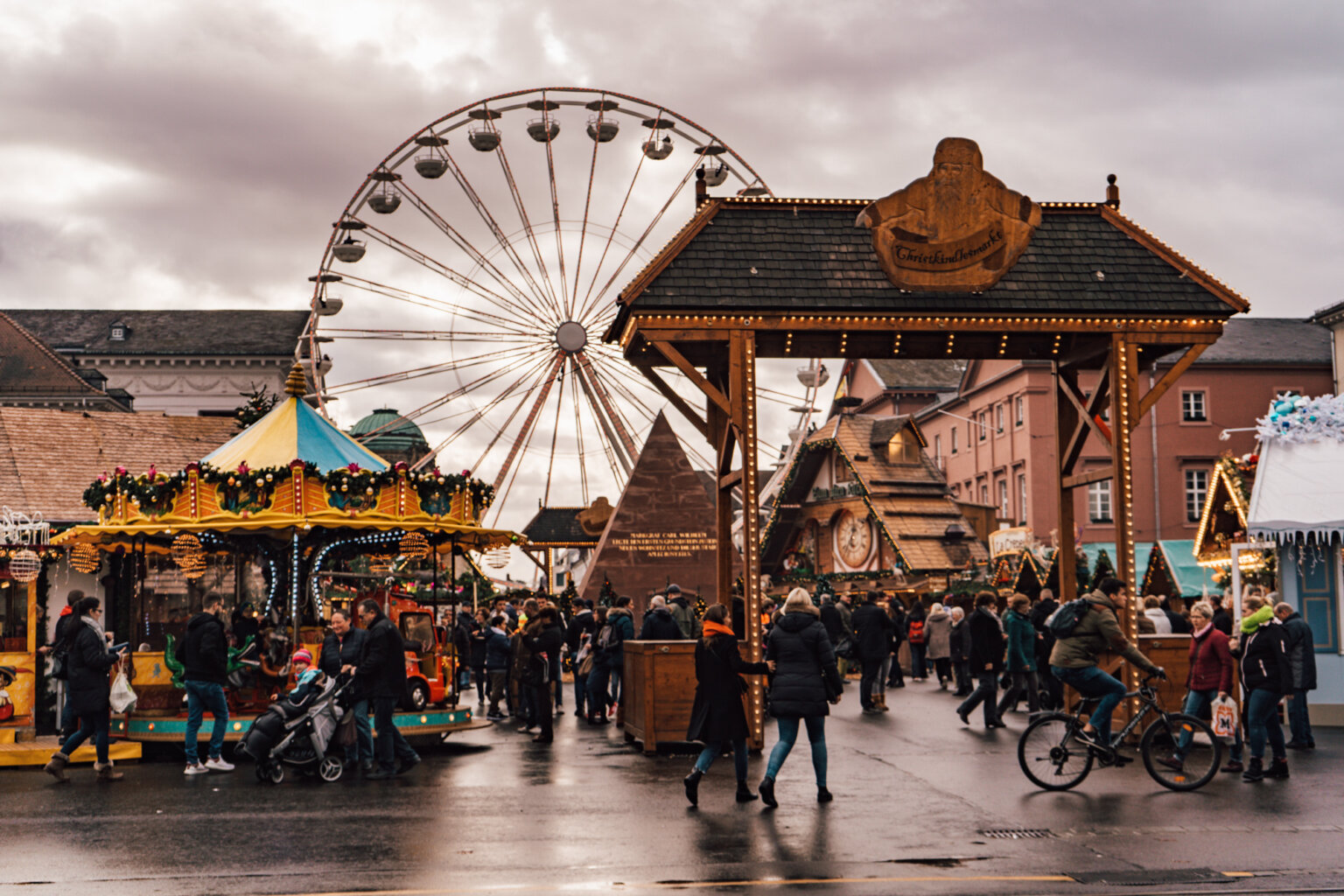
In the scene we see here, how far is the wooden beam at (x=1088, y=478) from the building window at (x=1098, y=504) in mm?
37065

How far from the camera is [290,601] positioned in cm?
1909

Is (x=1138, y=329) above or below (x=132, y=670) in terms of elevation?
above

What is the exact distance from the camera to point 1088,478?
1573 cm

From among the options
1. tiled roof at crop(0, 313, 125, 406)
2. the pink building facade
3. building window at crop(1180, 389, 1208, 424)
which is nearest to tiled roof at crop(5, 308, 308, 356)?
tiled roof at crop(0, 313, 125, 406)

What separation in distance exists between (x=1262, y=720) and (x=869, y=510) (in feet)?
94.2

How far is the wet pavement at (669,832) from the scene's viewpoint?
8.08 metres

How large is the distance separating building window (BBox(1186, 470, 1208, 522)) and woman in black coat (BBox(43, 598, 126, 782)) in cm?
4371

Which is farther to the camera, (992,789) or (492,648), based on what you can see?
(492,648)

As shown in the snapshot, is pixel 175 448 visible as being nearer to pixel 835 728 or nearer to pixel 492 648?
pixel 492 648

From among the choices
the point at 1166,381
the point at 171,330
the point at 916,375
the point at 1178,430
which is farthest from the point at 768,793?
the point at 171,330

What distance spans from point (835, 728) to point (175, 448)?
17.1 m

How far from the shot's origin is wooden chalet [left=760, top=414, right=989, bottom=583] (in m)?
40.3

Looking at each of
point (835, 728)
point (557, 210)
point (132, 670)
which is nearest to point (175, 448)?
point (557, 210)

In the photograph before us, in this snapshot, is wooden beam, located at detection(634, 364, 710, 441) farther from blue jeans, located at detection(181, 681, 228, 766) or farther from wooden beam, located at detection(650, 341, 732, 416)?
blue jeans, located at detection(181, 681, 228, 766)
